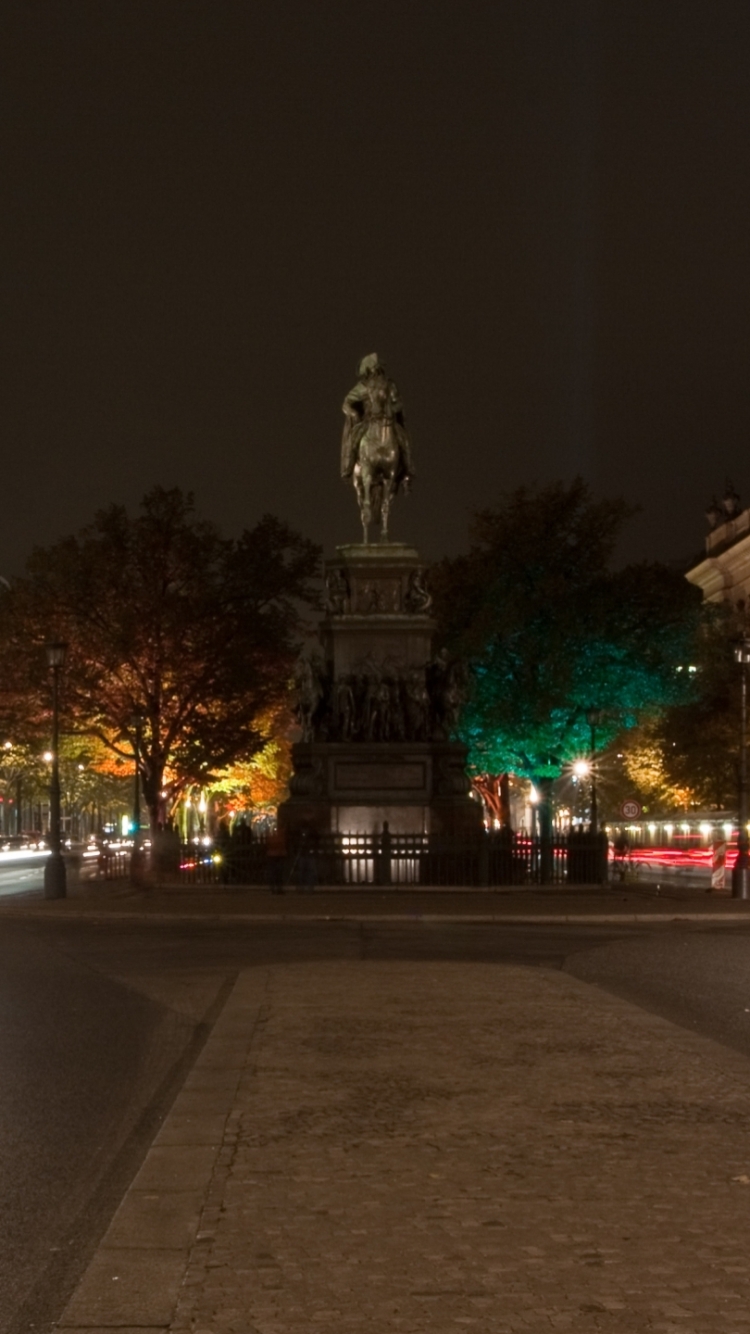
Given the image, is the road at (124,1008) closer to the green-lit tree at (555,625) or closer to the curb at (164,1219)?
the curb at (164,1219)

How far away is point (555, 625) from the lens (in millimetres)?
62469

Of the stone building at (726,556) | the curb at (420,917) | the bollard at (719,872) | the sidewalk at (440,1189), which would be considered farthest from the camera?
the stone building at (726,556)

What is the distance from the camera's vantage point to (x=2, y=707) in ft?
A: 189

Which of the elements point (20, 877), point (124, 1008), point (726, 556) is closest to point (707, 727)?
point (20, 877)

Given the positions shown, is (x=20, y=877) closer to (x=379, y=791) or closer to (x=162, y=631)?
(x=162, y=631)

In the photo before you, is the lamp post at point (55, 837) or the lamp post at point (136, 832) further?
the lamp post at point (136, 832)

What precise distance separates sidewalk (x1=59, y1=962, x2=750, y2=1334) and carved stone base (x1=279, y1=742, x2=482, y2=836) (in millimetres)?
25619

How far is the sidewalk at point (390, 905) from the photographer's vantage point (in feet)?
101

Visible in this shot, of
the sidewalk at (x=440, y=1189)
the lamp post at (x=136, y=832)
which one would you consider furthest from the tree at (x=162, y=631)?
the sidewalk at (x=440, y=1189)

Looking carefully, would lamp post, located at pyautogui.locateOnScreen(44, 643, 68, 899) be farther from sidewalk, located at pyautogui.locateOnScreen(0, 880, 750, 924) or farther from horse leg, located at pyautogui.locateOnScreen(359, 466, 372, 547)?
horse leg, located at pyautogui.locateOnScreen(359, 466, 372, 547)

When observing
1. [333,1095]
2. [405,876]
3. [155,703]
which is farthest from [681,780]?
[333,1095]

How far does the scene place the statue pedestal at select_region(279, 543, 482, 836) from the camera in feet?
131

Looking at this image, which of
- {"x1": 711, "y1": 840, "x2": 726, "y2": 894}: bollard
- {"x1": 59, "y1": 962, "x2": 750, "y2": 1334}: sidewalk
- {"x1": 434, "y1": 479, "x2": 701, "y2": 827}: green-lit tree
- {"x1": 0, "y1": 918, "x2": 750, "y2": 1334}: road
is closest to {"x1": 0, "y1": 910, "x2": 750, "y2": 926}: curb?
{"x1": 0, "y1": 918, "x2": 750, "y2": 1334}: road

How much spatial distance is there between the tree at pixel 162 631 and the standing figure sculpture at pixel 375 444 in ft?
46.8
